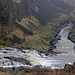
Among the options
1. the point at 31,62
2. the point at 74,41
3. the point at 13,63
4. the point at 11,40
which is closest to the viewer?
the point at 13,63

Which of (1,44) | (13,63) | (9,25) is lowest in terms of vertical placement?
(13,63)

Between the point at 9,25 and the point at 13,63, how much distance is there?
21.7 m

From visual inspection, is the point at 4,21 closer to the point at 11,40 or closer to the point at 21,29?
the point at 11,40

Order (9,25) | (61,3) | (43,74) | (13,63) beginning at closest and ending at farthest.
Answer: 1. (43,74)
2. (13,63)
3. (9,25)
4. (61,3)

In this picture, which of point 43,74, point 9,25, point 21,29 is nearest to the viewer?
point 43,74

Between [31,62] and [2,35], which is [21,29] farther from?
[31,62]

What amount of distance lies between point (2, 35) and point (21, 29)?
1240 cm

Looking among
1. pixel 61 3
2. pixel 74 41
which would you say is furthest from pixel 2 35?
pixel 61 3

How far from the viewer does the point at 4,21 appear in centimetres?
4572

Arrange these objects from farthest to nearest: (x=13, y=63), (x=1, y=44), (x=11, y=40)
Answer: (x=11, y=40), (x=1, y=44), (x=13, y=63)

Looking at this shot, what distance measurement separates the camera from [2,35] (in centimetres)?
4438

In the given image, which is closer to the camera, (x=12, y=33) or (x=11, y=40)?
(x=11, y=40)

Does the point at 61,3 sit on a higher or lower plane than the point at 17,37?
higher

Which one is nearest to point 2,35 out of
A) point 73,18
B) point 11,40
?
point 11,40
